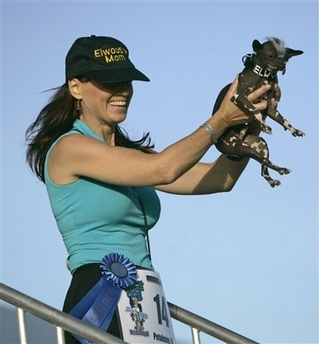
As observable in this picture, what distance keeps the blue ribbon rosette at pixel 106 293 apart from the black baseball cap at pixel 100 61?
694mm

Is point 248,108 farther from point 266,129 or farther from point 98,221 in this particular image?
point 98,221

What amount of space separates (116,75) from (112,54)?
0.45 feet

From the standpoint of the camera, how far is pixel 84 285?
5.33 metres

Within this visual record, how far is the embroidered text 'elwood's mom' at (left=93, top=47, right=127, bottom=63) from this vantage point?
555 cm

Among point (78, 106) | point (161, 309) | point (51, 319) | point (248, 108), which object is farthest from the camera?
point (78, 106)

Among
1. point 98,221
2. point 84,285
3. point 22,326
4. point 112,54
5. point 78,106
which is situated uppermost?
point 112,54

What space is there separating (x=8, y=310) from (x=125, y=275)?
1.63 ft

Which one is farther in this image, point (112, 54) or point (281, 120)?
point (112, 54)

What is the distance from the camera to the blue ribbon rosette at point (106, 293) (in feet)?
17.3

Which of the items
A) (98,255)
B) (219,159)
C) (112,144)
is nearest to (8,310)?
(98,255)

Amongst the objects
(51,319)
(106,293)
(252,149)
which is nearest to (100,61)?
(252,149)

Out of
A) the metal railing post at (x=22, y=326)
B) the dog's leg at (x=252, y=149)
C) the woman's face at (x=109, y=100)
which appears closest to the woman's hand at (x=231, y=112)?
the dog's leg at (x=252, y=149)

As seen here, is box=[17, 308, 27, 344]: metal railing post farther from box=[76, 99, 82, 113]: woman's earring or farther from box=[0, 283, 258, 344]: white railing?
box=[76, 99, 82, 113]: woman's earring

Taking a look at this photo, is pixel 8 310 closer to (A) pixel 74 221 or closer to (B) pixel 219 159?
(A) pixel 74 221
